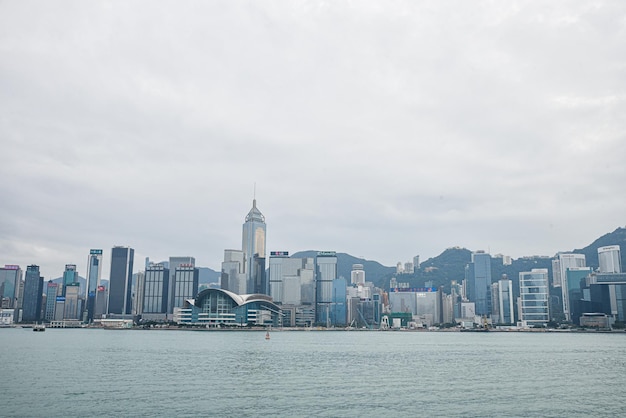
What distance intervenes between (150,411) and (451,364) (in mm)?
50036

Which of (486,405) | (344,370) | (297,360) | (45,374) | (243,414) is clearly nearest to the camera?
(243,414)

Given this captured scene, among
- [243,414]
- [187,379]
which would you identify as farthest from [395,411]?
[187,379]

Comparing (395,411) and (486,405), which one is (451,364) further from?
(395,411)

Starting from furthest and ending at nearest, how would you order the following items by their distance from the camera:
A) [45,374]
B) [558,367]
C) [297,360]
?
[297,360] → [558,367] → [45,374]

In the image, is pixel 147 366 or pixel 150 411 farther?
pixel 147 366

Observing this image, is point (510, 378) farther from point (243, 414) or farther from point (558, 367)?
point (243, 414)

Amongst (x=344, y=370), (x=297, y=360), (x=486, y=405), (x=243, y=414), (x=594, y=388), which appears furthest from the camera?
(x=297, y=360)

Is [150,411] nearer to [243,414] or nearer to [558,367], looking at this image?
[243,414]

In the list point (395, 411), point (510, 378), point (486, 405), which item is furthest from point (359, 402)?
point (510, 378)

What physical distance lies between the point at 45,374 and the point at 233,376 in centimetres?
1956

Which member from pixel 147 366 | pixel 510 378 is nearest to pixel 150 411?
pixel 147 366

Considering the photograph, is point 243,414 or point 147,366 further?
point 147,366

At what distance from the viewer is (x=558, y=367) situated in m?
76.9

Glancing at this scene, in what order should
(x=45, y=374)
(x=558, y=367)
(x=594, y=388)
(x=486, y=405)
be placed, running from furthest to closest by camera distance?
(x=558, y=367)
(x=45, y=374)
(x=594, y=388)
(x=486, y=405)
